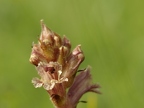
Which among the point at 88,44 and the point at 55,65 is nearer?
the point at 55,65

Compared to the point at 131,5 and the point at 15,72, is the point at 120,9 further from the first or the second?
the point at 15,72

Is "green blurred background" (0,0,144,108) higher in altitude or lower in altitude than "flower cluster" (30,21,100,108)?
higher

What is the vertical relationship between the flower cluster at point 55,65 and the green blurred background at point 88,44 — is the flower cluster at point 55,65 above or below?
below

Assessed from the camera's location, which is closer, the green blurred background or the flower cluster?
the flower cluster

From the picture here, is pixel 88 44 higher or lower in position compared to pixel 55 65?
higher
